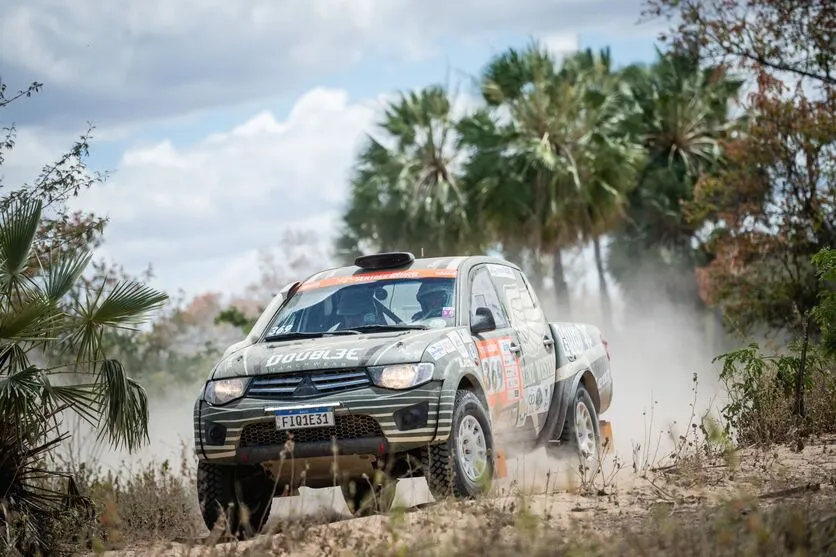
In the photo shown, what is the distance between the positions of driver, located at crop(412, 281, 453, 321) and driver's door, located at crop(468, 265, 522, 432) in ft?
0.65

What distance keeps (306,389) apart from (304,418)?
209mm

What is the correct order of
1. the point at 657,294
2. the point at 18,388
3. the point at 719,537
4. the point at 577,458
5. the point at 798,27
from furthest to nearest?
the point at 657,294 < the point at 798,27 < the point at 577,458 < the point at 18,388 < the point at 719,537

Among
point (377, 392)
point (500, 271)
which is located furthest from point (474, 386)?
point (500, 271)

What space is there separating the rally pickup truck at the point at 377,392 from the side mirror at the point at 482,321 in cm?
1

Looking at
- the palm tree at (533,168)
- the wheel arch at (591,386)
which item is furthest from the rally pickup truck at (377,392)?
the palm tree at (533,168)

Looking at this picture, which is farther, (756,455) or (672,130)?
(672,130)

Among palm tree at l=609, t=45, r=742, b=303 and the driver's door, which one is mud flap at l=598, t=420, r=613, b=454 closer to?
the driver's door

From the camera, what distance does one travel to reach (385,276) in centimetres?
999

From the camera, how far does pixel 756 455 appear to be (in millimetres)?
9906

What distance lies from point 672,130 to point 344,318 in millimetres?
36709

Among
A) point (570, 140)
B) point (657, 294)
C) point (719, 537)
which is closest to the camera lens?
point (719, 537)

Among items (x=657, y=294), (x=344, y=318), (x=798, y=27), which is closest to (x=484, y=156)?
(x=657, y=294)

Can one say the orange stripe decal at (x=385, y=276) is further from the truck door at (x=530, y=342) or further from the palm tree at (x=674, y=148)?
the palm tree at (x=674, y=148)

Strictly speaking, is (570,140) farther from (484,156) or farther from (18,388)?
(18,388)
